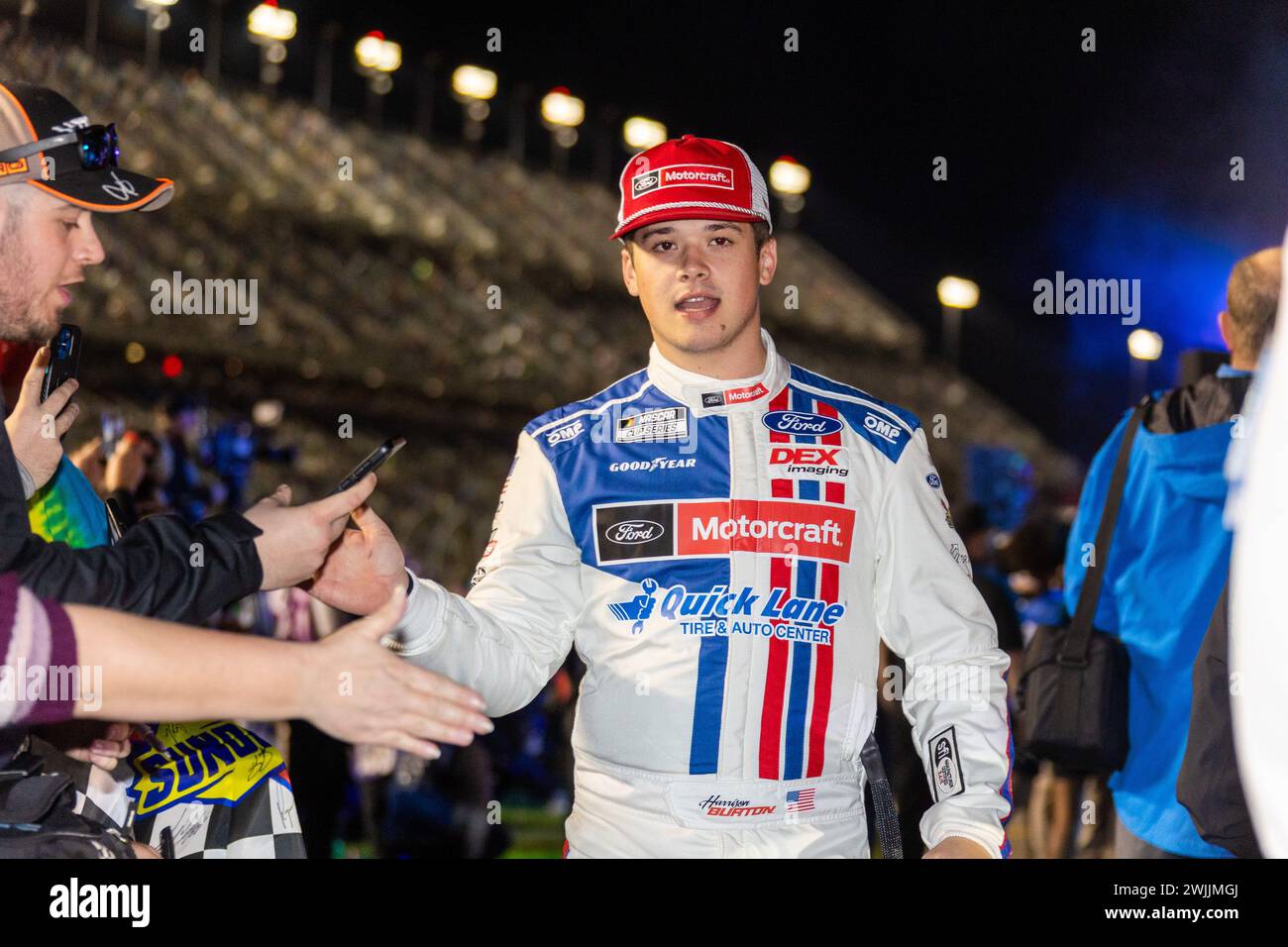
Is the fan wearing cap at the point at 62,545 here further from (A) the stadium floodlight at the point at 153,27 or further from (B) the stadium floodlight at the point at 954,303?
(A) the stadium floodlight at the point at 153,27

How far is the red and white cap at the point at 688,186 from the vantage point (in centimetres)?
283

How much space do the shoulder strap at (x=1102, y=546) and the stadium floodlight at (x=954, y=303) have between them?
6526 millimetres

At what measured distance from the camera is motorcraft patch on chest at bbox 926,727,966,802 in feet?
8.24

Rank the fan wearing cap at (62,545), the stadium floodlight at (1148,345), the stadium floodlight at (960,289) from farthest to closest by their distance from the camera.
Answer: the stadium floodlight at (960,289) → the stadium floodlight at (1148,345) → the fan wearing cap at (62,545)

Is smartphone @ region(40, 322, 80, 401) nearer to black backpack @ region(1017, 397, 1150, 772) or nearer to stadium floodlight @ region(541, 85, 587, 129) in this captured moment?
black backpack @ region(1017, 397, 1150, 772)

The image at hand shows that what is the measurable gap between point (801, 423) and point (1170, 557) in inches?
48.5

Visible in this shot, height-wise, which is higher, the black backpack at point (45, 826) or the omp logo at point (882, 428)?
the omp logo at point (882, 428)

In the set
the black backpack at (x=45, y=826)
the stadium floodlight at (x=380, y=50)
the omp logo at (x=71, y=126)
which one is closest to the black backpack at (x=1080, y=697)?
the black backpack at (x=45, y=826)

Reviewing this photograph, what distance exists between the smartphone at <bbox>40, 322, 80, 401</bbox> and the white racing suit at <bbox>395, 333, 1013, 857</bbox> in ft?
3.76

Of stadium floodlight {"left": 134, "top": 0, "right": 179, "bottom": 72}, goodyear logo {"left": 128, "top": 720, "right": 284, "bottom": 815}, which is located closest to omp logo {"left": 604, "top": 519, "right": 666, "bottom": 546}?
goodyear logo {"left": 128, "top": 720, "right": 284, "bottom": 815}

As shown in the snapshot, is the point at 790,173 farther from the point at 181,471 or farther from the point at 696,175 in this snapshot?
the point at 696,175

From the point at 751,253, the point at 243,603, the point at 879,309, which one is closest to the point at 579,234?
Result: the point at 879,309

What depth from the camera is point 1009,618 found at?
19.7 ft
